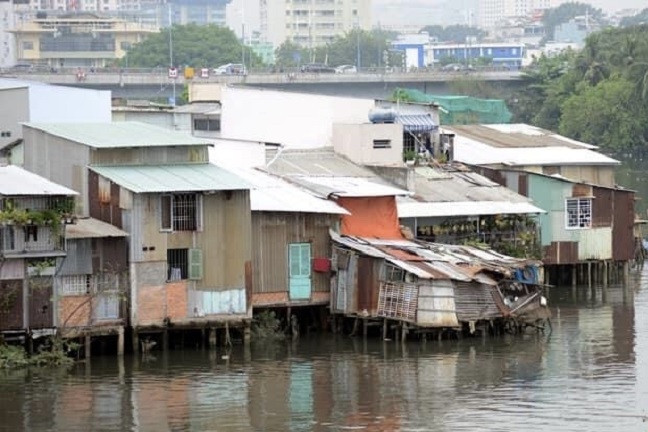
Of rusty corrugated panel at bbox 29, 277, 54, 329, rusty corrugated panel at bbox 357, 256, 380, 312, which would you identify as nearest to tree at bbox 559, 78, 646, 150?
rusty corrugated panel at bbox 357, 256, 380, 312

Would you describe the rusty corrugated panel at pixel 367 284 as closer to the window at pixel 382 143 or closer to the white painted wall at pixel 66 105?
the window at pixel 382 143

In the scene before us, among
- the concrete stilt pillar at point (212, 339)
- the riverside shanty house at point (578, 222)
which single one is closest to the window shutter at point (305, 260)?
the concrete stilt pillar at point (212, 339)

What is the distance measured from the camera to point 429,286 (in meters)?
39.0

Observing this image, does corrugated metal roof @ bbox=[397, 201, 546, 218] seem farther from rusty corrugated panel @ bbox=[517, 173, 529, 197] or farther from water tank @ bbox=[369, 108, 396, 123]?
water tank @ bbox=[369, 108, 396, 123]

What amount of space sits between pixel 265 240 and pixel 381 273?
2.37 meters

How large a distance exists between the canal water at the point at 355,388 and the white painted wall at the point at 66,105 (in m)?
11.3

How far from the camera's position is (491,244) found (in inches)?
1810

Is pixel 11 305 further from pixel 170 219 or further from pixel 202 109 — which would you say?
pixel 202 109

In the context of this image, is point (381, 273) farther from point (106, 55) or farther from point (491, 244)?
point (106, 55)

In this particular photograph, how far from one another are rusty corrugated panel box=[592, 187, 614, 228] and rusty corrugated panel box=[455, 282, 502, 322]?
36.0 feet

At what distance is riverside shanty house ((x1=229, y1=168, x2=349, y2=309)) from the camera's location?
1570 inches

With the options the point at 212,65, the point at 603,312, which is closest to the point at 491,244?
the point at 603,312

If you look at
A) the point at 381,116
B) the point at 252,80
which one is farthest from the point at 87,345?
the point at 252,80

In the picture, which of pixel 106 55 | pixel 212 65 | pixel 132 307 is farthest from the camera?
Answer: pixel 106 55
